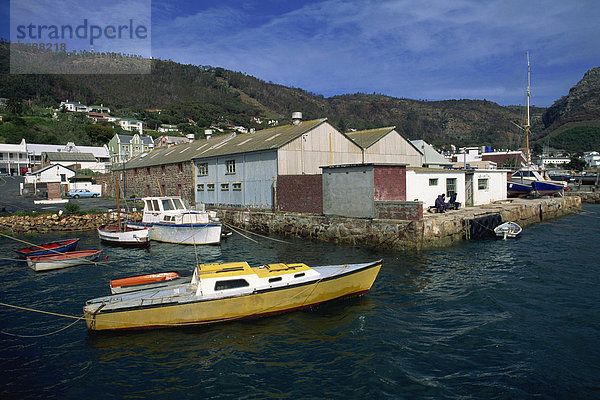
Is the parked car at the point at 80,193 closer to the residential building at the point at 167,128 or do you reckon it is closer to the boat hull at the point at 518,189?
the boat hull at the point at 518,189

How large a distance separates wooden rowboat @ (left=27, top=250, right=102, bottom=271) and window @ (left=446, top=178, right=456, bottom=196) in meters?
25.5

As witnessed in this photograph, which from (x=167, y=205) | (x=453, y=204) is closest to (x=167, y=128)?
(x=167, y=205)

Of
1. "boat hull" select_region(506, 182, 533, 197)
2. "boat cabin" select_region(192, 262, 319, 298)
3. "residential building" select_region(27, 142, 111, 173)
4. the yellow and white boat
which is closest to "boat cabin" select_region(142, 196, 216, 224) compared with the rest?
the yellow and white boat

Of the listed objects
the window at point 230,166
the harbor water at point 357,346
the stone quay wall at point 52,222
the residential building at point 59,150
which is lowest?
the harbor water at point 357,346

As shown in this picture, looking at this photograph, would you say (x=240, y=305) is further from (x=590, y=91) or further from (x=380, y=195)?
(x=590, y=91)

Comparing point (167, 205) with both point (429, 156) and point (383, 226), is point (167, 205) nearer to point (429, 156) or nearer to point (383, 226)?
point (383, 226)

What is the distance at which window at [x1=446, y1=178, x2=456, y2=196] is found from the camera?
29056 mm

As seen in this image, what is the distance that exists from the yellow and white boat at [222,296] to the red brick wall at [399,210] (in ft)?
30.5

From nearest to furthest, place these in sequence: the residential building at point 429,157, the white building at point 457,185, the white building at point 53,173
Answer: the white building at point 457,185 < the residential building at point 429,157 < the white building at point 53,173

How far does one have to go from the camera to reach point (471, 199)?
31.5 metres

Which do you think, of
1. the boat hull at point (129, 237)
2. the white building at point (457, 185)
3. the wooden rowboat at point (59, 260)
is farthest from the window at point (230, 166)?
the white building at point (457, 185)

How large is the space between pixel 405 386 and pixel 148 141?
94121 mm

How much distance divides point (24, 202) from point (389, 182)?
45.5 metres

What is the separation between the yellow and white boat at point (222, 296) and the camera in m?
10.7
